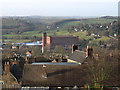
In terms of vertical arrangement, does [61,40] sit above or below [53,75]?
below

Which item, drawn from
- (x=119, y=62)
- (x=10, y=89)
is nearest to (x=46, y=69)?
(x=10, y=89)

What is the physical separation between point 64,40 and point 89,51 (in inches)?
2468

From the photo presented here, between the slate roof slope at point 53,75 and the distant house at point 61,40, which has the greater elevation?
the slate roof slope at point 53,75

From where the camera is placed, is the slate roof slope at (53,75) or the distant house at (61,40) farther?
the distant house at (61,40)

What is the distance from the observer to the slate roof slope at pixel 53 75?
70.2ft

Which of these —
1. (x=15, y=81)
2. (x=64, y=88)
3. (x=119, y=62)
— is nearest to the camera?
(x=64, y=88)

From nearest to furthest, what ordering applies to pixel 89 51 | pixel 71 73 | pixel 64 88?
pixel 64 88 < pixel 71 73 < pixel 89 51

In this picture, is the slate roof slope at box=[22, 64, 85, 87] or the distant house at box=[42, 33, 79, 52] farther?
the distant house at box=[42, 33, 79, 52]

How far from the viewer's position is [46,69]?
894 inches

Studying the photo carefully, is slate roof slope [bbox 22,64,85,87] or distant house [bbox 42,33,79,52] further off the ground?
slate roof slope [bbox 22,64,85,87]

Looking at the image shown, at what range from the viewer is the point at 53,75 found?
22.1 m

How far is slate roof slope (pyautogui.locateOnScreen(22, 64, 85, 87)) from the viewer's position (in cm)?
2139

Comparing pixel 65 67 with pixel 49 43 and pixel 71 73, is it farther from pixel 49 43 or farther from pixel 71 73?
pixel 49 43

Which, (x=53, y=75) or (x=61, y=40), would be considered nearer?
(x=53, y=75)
